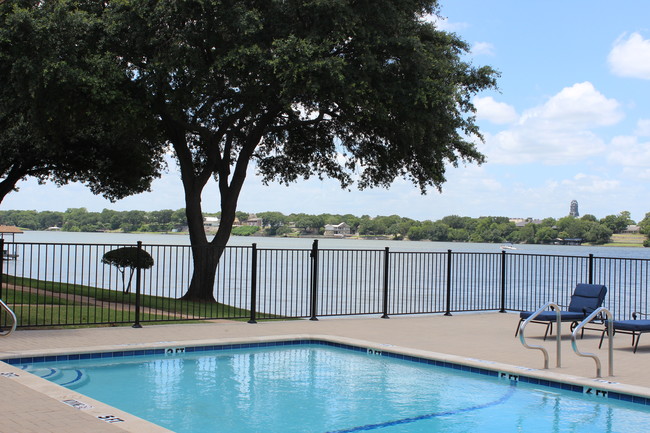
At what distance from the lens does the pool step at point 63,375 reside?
861cm

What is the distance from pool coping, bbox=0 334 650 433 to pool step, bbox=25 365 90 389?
0.38 m

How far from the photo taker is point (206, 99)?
1828 centimetres

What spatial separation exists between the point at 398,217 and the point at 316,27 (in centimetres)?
6239

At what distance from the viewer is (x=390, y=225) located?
7694 centimetres

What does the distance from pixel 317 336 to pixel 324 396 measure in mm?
3699

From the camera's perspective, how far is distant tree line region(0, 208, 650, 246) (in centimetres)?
7412

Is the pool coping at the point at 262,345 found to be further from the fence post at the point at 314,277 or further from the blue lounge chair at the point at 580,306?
the blue lounge chair at the point at 580,306

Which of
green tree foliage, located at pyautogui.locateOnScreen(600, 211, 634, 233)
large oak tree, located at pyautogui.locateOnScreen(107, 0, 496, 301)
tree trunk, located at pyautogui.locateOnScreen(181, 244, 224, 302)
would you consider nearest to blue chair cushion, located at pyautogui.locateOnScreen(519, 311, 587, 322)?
large oak tree, located at pyautogui.locateOnScreen(107, 0, 496, 301)

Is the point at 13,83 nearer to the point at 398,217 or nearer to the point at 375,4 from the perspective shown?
the point at 375,4

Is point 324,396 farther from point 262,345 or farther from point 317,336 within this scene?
point 317,336

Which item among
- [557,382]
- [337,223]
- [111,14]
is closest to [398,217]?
[337,223]

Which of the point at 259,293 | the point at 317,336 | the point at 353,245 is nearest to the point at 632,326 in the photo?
the point at 317,336

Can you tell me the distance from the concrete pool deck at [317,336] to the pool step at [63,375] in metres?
0.43

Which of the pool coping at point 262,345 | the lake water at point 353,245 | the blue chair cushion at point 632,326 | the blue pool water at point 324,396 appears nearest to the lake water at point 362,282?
the pool coping at point 262,345
